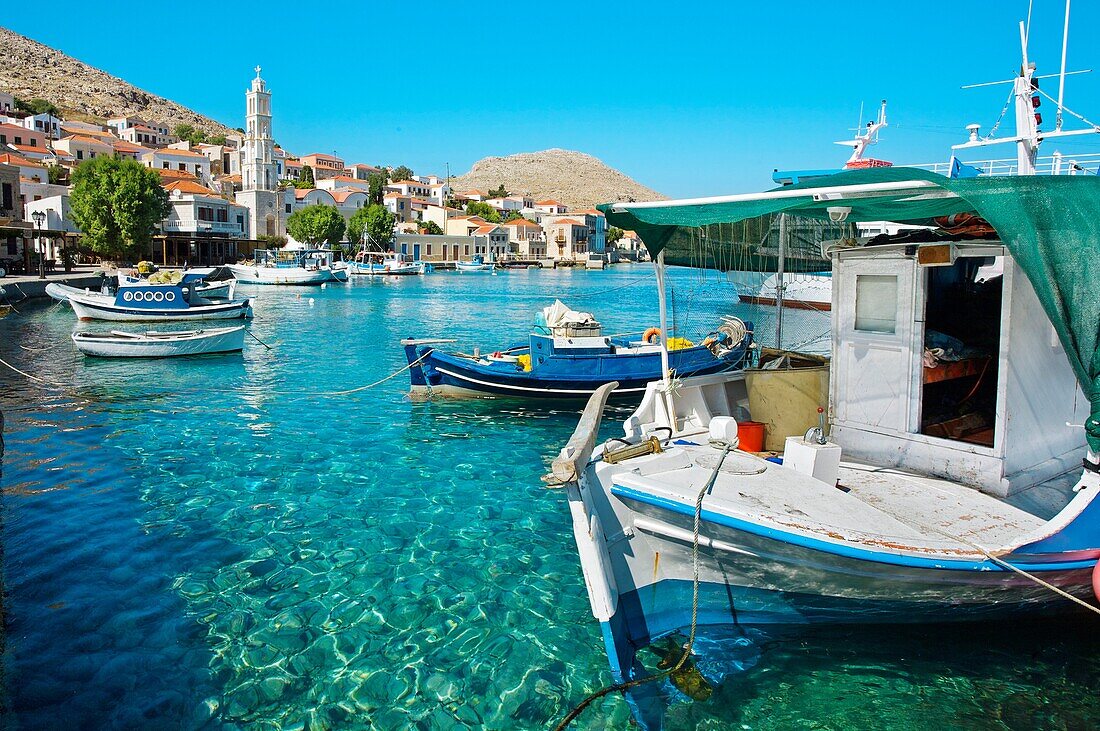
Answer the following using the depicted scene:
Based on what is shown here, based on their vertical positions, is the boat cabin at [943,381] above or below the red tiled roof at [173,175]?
below

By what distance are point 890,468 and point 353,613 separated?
16.3 ft

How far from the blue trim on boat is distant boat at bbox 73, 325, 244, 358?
19729 mm

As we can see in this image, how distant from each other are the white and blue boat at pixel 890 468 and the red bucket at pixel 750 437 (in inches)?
23.0

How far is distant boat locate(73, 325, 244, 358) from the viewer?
20.2 meters

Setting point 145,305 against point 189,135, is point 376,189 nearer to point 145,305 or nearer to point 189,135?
point 189,135

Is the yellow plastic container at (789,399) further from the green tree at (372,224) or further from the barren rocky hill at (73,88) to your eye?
the barren rocky hill at (73,88)

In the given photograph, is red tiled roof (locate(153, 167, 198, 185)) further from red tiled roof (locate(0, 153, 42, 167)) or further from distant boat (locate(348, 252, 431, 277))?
distant boat (locate(348, 252, 431, 277))

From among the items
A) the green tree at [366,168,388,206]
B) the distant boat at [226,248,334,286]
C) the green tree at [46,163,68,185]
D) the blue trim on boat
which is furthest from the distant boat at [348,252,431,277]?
the blue trim on boat

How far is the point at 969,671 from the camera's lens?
547 centimetres

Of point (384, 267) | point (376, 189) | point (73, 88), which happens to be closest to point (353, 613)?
point (384, 267)

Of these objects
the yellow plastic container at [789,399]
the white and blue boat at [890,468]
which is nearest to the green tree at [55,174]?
the yellow plastic container at [789,399]

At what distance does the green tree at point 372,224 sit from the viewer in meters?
86.6

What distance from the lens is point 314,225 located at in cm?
7969

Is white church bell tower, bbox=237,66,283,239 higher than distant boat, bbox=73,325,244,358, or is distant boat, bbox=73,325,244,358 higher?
white church bell tower, bbox=237,66,283,239
